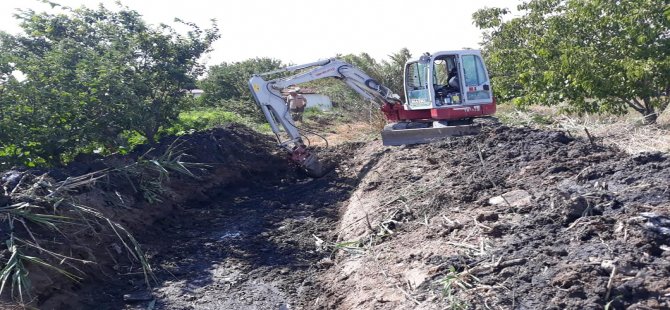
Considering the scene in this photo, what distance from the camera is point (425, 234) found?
648cm

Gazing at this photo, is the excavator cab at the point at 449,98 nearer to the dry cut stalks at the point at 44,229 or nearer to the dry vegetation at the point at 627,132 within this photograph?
the dry vegetation at the point at 627,132

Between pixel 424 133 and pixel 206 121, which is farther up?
pixel 206 121

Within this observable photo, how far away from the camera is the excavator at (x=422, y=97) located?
12266mm

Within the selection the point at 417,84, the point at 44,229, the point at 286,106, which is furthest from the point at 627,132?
the point at 44,229

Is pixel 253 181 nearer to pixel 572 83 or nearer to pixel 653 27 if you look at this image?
pixel 572 83

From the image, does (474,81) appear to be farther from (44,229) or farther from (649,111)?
(44,229)

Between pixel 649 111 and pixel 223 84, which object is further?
pixel 223 84

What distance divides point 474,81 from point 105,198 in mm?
7835

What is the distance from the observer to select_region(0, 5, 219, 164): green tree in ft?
31.2

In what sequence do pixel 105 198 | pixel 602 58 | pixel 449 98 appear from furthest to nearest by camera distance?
pixel 449 98 < pixel 602 58 < pixel 105 198

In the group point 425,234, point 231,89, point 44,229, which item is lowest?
point 425,234

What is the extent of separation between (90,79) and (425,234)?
663cm

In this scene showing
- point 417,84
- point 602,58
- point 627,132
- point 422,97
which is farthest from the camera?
point 417,84

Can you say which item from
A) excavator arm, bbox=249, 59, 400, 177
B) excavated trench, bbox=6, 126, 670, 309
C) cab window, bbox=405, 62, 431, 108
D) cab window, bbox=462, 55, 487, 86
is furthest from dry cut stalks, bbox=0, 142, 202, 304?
cab window, bbox=462, 55, 487, 86
